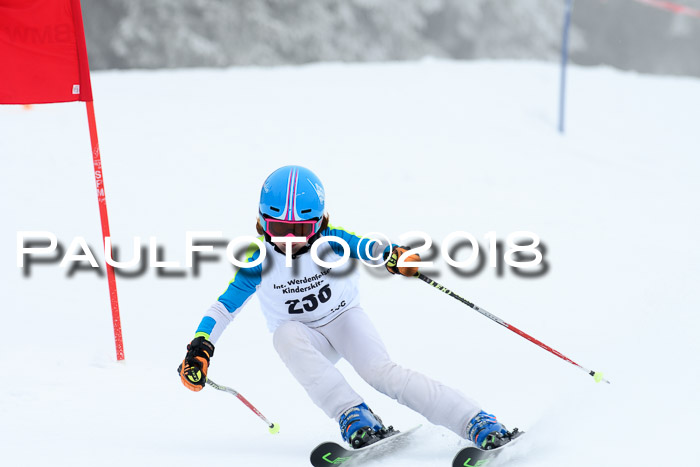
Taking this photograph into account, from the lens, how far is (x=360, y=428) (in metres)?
2.98

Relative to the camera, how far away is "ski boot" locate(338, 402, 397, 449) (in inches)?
116

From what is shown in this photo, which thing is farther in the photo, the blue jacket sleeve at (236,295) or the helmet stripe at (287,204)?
the blue jacket sleeve at (236,295)

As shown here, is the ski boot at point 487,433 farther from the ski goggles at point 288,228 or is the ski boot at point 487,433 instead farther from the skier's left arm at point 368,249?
the ski goggles at point 288,228

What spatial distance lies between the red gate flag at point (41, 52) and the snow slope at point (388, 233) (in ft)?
4.63

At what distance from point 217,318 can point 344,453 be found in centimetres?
88

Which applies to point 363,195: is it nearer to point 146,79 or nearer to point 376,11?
point 146,79

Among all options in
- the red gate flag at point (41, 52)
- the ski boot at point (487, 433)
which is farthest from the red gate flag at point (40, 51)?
the ski boot at point (487, 433)

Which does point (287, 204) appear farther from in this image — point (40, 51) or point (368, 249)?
point (40, 51)

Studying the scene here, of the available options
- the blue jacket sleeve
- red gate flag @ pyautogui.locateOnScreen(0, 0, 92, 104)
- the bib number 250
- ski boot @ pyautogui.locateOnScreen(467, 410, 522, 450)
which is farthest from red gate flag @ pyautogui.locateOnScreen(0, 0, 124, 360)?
ski boot @ pyautogui.locateOnScreen(467, 410, 522, 450)

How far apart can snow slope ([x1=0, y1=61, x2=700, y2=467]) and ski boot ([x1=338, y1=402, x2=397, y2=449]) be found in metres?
0.14

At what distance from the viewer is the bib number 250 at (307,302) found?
3.42 meters

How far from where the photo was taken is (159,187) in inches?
268

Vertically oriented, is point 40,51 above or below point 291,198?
above

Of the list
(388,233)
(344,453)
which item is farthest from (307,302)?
(388,233)
